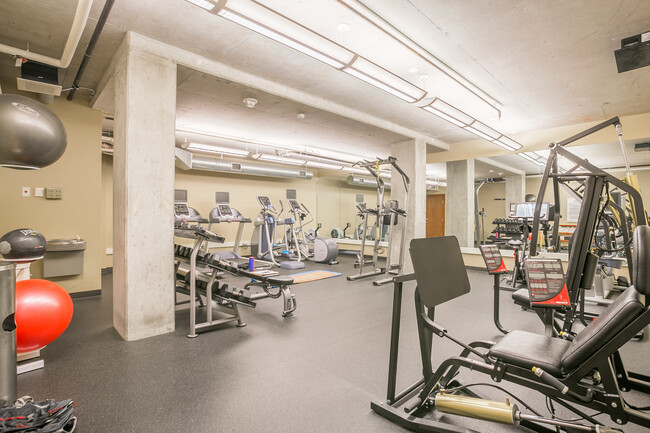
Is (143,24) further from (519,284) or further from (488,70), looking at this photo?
(519,284)

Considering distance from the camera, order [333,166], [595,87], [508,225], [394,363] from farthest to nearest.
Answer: [333,166] → [508,225] → [595,87] → [394,363]

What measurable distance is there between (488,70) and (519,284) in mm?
3643

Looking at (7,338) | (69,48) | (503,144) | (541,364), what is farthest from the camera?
(503,144)

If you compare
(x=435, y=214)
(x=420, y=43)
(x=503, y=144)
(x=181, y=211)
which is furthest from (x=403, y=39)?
(x=435, y=214)

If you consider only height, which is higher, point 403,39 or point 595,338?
point 403,39

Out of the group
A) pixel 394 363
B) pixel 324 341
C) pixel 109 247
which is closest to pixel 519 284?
pixel 324 341

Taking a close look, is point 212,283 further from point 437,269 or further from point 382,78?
point 382,78

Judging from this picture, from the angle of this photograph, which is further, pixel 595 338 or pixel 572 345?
pixel 572 345

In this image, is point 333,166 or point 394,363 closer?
point 394,363

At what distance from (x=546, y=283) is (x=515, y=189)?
10.2m

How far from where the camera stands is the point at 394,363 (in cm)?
196

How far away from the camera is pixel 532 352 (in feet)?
5.20

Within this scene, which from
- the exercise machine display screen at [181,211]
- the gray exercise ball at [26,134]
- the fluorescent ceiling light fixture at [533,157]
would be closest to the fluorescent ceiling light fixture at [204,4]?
the gray exercise ball at [26,134]

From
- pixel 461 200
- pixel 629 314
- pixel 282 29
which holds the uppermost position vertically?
pixel 282 29
